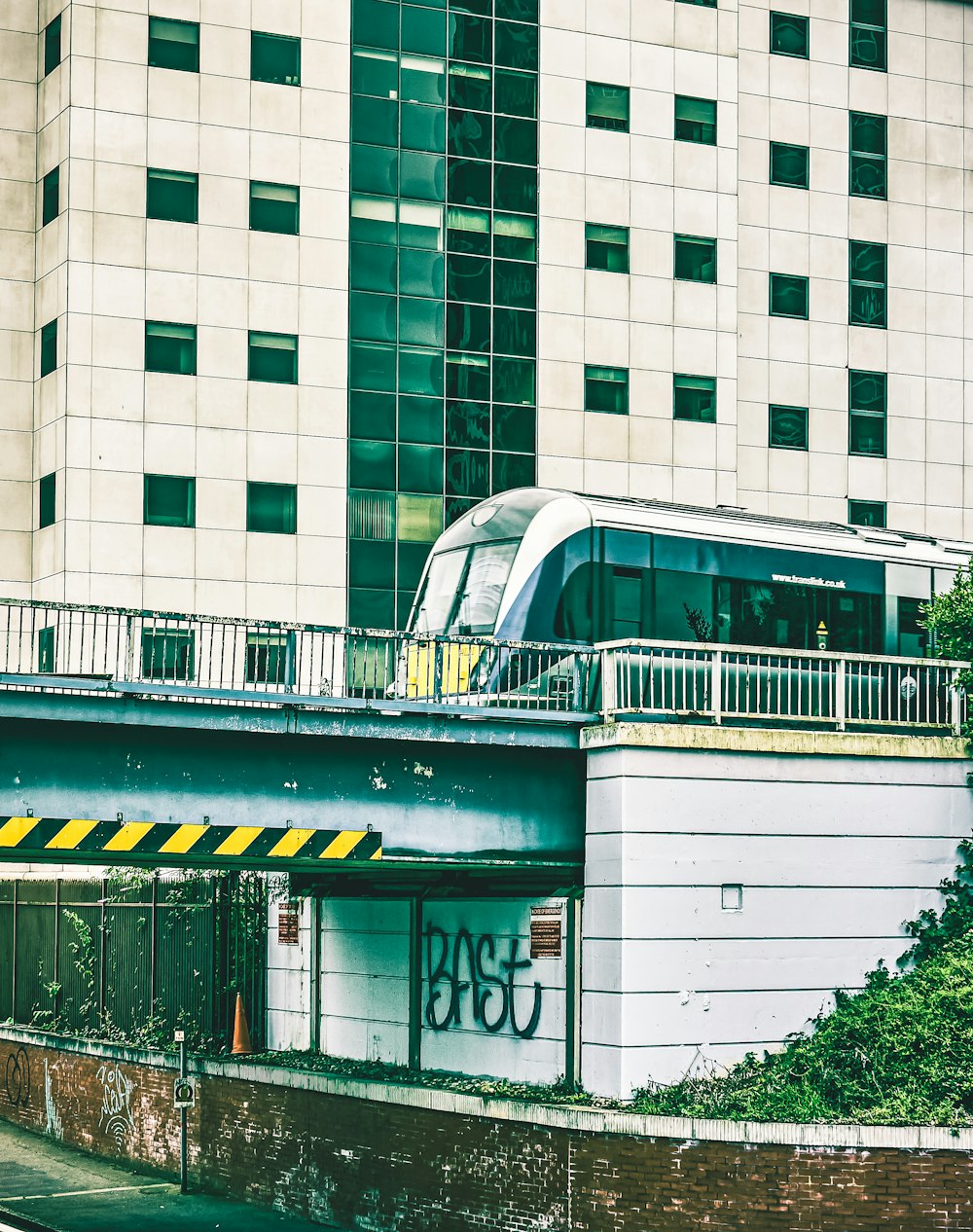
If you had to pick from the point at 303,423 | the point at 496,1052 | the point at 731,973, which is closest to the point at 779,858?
the point at 731,973

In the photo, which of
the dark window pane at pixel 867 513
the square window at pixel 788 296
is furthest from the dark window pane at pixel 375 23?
the dark window pane at pixel 867 513

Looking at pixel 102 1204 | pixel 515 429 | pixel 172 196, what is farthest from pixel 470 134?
pixel 102 1204

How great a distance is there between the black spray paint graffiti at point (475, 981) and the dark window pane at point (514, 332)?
23592mm

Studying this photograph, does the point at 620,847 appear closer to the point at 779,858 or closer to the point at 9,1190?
the point at 779,858

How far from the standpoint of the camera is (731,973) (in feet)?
68.7

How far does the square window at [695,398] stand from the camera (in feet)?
152

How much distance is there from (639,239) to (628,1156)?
99.4 feet

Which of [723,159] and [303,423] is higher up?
[723,159]

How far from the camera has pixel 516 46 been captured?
45750mm

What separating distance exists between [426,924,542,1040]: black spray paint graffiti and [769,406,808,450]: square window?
26.8 metres

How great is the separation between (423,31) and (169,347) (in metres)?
9.73

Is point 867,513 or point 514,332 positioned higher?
point 514,332

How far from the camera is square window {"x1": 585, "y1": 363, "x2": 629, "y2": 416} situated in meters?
45.5

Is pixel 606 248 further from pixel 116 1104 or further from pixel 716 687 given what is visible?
pixel 716 687
